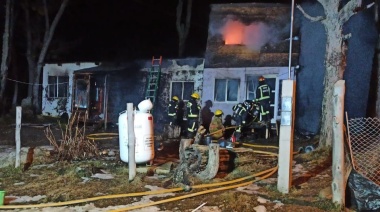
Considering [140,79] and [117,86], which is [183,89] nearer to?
[140,79]

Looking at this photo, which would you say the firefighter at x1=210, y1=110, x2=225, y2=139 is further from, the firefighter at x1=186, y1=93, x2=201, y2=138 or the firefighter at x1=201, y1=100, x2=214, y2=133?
the firefighter at x1=201, y1=100, x2=214, y2=133

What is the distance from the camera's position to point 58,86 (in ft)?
67.2

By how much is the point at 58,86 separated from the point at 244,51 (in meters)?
10.2

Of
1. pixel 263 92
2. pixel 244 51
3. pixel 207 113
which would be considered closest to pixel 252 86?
pixel 244 51

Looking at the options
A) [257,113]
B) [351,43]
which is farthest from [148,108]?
[351,43]

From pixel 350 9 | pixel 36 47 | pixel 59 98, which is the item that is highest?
pixel 36 47

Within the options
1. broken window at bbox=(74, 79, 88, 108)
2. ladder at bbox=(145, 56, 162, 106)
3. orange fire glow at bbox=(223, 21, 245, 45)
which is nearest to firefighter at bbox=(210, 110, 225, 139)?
orange fire glow at bbox=(223, 21, 245, 45)

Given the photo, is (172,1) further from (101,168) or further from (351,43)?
(101,168)

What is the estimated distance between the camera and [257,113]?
13359 mm

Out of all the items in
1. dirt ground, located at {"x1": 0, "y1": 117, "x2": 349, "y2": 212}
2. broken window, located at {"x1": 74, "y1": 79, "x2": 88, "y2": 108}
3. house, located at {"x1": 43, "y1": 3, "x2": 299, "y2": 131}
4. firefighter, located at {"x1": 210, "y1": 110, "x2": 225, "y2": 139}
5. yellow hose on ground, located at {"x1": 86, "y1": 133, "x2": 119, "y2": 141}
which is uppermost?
house, located at {"x1": 43, "y1": 3, "x2": 299, "y2": 131}

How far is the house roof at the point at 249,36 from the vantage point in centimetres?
1496

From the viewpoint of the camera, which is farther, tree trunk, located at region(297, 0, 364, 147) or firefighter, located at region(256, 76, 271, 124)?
firefighter, located at region(256, 76, 271, 124)

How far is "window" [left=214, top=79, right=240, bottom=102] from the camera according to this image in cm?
1555

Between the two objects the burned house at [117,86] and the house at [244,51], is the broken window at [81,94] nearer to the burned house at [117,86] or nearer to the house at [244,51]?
the burned house at [117,86]
